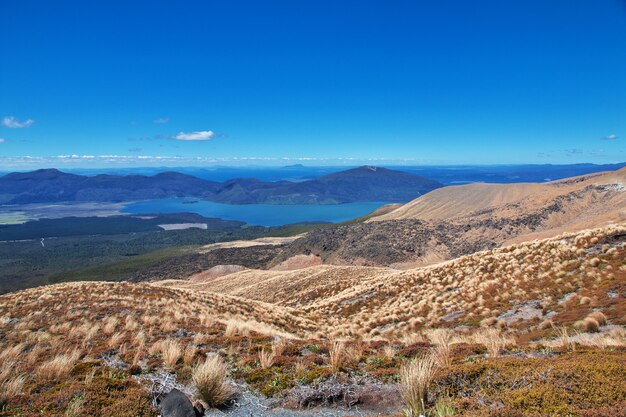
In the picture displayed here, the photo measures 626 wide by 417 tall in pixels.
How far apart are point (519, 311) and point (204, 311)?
15.2 m

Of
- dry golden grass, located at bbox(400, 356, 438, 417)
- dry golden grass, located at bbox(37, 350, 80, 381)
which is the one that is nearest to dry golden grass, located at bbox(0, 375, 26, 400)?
dry golden grass, located at bbox(37, 350, 80, 381)

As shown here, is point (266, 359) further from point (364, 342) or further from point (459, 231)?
point (459, 231)

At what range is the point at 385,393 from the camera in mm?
6457

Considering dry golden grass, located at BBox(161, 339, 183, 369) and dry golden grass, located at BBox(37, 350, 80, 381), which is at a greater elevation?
dry golden grass, located at BBox(37, 350, 80, 381)

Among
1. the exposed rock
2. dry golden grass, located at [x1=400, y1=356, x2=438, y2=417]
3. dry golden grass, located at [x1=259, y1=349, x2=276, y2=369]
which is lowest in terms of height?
dry golden grass, located at [x1=259, y1=349, x2=276, y2=369]

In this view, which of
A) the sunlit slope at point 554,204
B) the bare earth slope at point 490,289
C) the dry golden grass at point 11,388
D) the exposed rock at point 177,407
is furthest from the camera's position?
the sunlit slope at point 554,204

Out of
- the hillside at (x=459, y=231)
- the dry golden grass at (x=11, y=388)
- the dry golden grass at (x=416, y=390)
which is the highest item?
the dry golden grass at (x=416, y=390)

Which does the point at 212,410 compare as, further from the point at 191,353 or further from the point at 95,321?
the point at 95,321

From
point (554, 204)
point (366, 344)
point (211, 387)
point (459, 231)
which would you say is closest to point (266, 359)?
point (211, 387)

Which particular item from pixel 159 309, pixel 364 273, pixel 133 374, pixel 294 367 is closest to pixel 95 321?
pixel 159 309

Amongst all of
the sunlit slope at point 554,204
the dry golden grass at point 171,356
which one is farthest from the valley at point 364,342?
the sunlit slope at point 554,204

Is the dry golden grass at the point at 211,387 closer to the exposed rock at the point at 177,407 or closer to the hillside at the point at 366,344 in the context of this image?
the hillside at the point at 366,344

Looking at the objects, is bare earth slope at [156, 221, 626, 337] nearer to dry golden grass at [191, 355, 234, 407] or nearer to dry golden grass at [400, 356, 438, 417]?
dry golden grass at [400, 356, 438, 417]

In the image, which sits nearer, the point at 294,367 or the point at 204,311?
the point at 294,367
